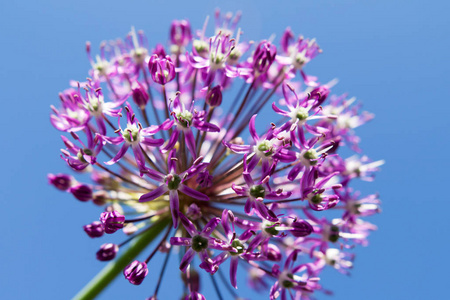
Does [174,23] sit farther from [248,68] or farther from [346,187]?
[346,187]

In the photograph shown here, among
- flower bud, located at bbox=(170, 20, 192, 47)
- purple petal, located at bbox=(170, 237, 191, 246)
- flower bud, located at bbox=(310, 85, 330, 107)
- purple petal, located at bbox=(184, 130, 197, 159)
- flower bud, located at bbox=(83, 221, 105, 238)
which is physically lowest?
flower bud, located at bbox=(83, 221, 105, 238)

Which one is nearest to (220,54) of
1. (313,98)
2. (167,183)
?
(313,98)

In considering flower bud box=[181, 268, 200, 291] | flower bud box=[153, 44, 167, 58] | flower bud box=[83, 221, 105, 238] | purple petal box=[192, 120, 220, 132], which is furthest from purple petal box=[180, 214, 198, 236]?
flower bud box=[153, 44, 167, 58]

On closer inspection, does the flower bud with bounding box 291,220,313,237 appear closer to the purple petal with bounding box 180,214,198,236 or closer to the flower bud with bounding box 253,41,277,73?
the purple petal with bounding box 180,214,198,236

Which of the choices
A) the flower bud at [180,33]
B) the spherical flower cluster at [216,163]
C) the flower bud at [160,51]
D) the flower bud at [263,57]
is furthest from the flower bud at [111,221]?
the flower bud at [180,33]

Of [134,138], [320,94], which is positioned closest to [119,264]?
[134,138]

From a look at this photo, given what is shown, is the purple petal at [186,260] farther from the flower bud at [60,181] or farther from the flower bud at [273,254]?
the flower bud at [60,181]

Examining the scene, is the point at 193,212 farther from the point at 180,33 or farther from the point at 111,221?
the point at 180,33
